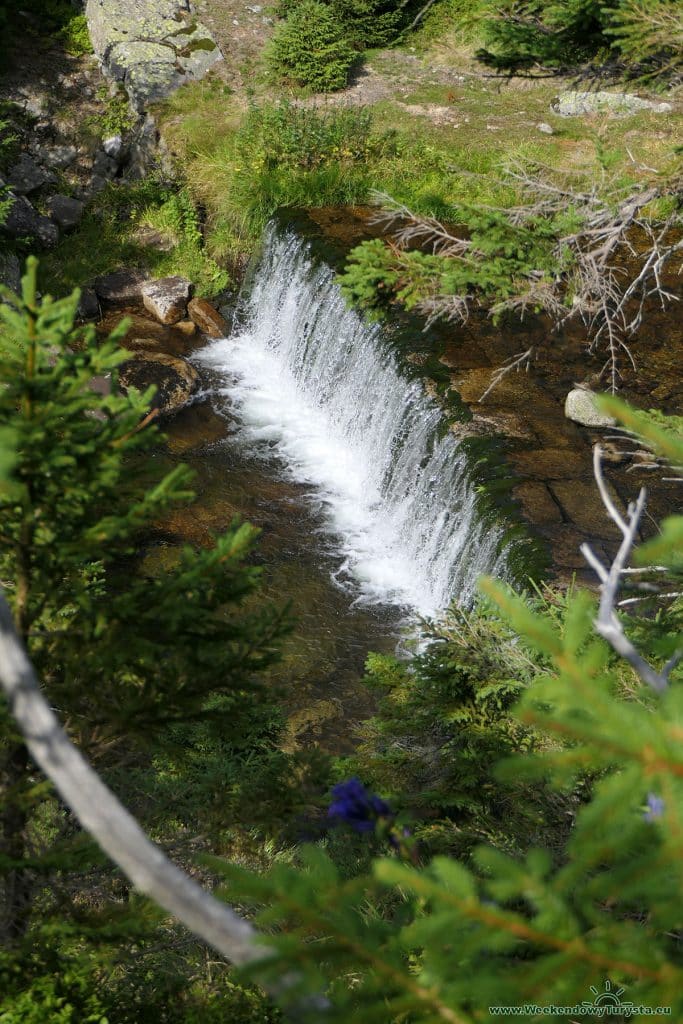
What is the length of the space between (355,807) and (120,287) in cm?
1289

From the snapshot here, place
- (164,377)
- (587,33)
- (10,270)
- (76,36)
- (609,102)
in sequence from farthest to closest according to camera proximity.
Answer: (76,36) → (609,102) → (10,270) → (164,377) → (587,33)

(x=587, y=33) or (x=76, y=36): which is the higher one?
(x=587, y=33)

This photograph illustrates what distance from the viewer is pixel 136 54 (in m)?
16.4

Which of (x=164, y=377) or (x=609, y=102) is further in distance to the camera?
(x=609, y=102)

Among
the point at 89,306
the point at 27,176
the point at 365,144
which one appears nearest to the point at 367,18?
the point at 365,144

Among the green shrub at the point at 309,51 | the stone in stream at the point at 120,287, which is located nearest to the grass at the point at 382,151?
the green shrub at the point at 309,51

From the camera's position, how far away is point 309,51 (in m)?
16.6

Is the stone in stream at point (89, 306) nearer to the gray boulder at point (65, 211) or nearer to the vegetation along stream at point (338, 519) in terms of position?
the vegetation along stream at point (338, 519)

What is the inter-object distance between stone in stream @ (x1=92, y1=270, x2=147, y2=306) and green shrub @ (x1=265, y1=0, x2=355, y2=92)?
→ 5212 millimetres

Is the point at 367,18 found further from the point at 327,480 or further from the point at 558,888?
the point at 558,888

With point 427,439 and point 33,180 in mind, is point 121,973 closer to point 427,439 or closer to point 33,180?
point 427,439

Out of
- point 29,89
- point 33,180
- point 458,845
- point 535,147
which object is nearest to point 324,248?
point 535,147

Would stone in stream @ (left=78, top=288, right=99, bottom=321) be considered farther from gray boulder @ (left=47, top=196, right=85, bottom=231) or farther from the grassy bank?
the grassy bank

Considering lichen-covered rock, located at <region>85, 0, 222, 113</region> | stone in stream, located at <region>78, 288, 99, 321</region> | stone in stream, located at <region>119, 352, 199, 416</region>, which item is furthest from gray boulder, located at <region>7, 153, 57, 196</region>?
stone in stream, located at <region>119, 352, 199, 416</region>
